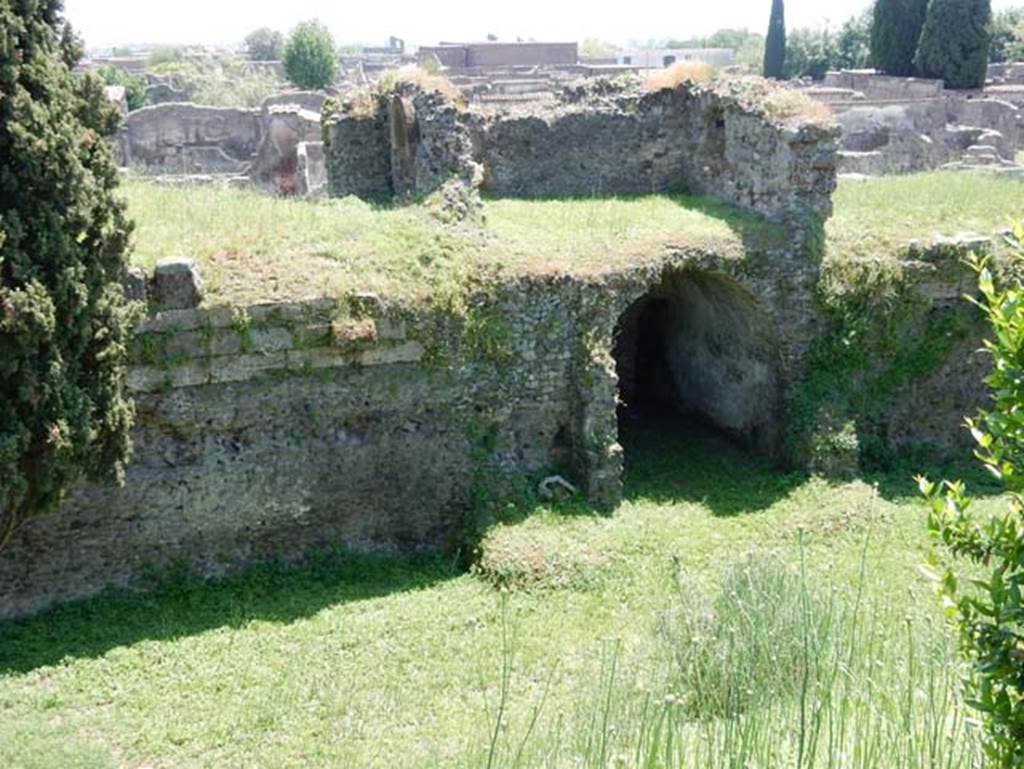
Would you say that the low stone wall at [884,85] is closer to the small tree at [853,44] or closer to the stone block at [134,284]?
the small tree at [853,44]

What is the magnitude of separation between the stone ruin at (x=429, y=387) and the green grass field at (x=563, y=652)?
492mm

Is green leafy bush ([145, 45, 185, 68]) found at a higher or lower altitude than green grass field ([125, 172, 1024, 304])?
lower

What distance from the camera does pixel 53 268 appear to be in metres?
9.02

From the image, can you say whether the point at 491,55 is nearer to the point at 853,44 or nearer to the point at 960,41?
the point at 853,44

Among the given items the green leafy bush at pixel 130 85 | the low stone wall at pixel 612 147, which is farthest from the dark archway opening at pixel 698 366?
the green leafy bush at pixel 130 85

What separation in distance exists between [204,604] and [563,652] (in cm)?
360

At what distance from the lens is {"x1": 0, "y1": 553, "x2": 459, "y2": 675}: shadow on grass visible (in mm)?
10195

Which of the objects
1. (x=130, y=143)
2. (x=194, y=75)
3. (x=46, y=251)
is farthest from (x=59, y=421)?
(x=194, y=75)

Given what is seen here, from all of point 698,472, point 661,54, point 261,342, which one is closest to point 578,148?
point 698,472

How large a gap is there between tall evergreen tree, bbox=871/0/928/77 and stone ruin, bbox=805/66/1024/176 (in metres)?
7.83

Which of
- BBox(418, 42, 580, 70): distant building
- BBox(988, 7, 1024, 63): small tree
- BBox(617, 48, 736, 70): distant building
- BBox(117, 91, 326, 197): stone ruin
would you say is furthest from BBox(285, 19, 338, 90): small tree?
BBox(617, 48, 736, 70): distant building

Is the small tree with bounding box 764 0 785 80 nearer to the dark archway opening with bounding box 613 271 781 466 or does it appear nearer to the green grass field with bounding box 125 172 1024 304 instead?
the green grass field with bounding box 125 172 1024 304

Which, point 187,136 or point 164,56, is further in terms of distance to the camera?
point 164,56

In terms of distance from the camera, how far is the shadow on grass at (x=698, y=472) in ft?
43.2
